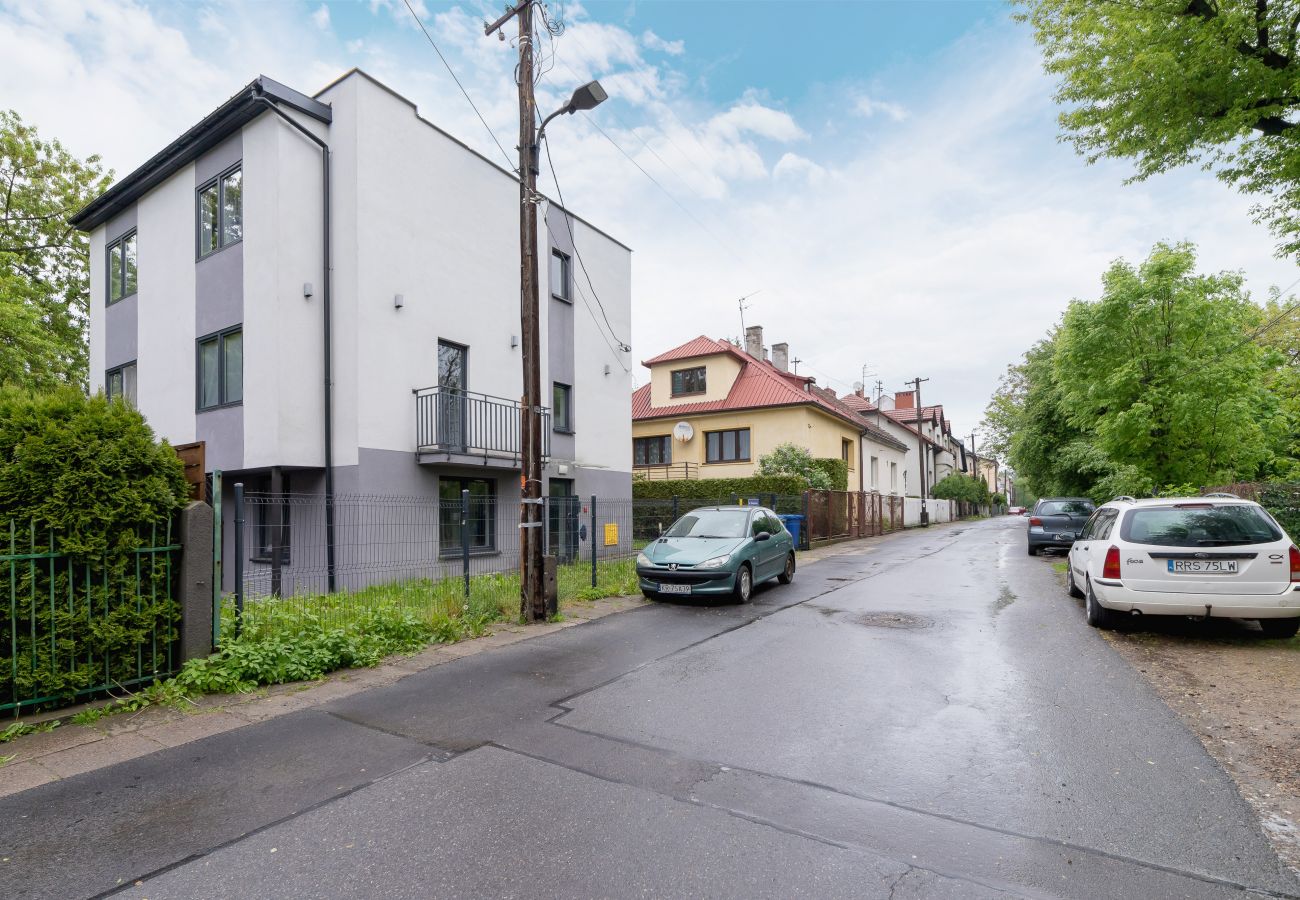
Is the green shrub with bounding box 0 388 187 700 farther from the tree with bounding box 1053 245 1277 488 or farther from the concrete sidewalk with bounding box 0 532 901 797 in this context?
the tree with bounding box 1053 245 1277 488

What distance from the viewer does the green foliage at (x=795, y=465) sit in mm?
25984

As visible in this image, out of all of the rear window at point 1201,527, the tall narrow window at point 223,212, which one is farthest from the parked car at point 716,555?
the tall narrow window at point 223,212

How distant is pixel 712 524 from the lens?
1184cm

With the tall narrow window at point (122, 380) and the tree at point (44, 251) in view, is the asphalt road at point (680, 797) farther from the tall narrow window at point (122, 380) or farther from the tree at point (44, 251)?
the tree at point (44, 251)

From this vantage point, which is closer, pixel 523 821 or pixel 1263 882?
pixel 1263 882

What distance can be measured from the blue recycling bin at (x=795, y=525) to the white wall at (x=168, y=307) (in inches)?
606

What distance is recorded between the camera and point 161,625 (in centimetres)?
564

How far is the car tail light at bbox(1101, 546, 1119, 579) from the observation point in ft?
24.6

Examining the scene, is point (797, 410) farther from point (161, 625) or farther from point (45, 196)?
point (45, 196)

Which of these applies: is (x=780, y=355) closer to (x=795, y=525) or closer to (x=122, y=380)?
(x=795, y=525)

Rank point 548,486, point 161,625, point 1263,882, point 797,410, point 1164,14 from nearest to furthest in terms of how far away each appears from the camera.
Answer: point 1263,882 → point 161,625 → point 1164,14 → point 548,486 → point 797,410

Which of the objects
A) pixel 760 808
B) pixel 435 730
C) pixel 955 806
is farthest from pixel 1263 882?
pixel 435 730

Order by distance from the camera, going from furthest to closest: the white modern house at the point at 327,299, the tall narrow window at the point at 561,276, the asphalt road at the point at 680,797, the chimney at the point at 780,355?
1. the chimney at the point at 780,355
2. the tall narrow window at the point at 561,276
3. the white modern house at the point at 327,299
4. the asphalt road at the point at 680,797

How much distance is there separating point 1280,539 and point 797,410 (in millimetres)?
21178
